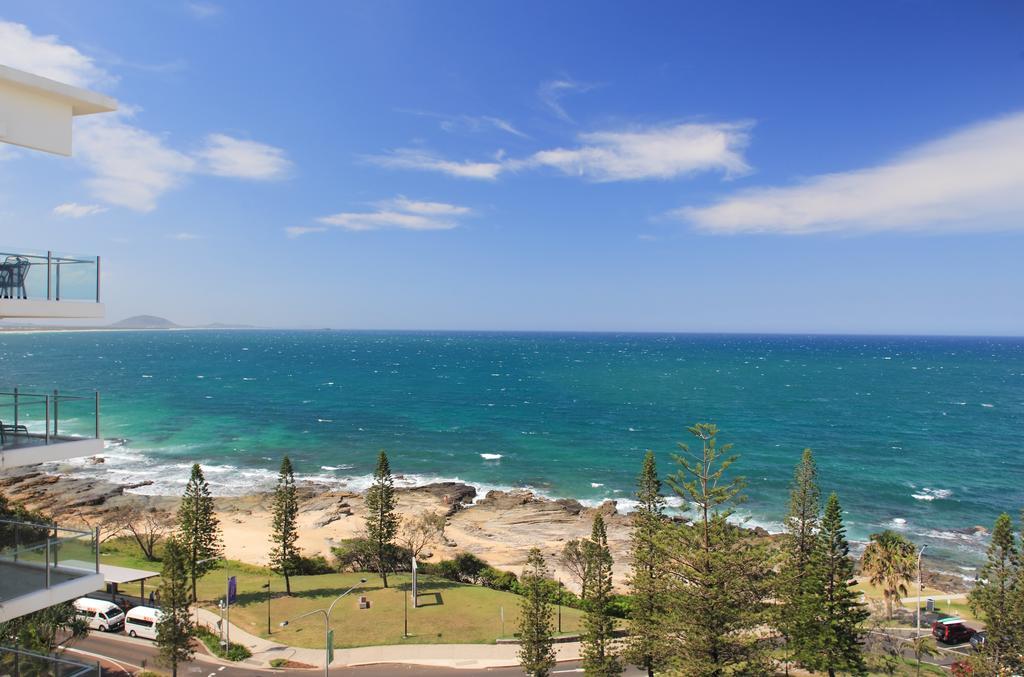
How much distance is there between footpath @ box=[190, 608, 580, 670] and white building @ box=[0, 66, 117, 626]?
60.1 ft

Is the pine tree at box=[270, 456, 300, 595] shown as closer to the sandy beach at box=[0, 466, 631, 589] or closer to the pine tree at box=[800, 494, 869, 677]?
the sandy beach at box=[0, 466, 631, 589]

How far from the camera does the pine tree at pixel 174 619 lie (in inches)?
914

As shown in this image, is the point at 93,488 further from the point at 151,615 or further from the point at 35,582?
the point at 35,582

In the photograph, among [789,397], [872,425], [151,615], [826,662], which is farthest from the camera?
[789,397]

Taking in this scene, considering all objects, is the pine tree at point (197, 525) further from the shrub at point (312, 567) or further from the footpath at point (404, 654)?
the footpath at point (404, 654)

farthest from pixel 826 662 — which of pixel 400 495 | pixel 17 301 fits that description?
pixel 400 495

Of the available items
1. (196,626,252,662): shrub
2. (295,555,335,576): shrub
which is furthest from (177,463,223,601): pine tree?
(196,626,252,662): shrub

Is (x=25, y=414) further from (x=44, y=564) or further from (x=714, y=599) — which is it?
(x=714, y=599)

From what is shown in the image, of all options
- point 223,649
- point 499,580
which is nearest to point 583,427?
point 499,580

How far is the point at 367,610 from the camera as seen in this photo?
1232 inches

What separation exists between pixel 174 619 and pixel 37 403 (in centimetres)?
1724

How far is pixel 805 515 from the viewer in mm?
31062

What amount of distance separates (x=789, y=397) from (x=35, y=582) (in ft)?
374

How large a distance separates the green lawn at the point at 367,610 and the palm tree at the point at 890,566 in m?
16.8
